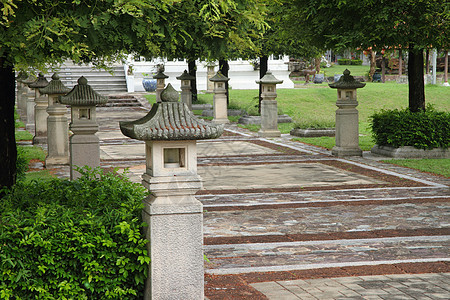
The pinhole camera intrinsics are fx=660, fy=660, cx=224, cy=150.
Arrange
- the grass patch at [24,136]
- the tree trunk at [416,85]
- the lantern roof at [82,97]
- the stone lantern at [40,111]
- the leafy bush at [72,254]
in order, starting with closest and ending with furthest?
1. the leafy bush at [72,254]
2. the lantern roof at [82,97]
3. the tree trunk at [416,85]
4. the stone lantern at [40,111]
5. the grass patch at [24,136]

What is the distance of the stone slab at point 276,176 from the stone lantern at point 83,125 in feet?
8.13

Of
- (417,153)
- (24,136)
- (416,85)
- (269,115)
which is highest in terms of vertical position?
(416,85)

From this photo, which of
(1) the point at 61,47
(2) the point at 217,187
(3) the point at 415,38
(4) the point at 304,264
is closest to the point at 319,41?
(3) the point at 415,38

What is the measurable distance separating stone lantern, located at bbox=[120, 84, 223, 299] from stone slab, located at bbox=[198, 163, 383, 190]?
6789 millimetres

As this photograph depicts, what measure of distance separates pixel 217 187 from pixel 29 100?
15.2 m

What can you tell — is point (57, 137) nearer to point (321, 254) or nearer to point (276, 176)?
point (276, 176)

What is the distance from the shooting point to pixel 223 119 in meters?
27.0

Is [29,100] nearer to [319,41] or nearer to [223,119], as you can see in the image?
[223,119]

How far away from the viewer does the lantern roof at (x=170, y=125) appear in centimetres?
579

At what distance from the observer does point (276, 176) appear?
1424 cm

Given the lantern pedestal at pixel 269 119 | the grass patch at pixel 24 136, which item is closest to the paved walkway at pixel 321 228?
the lantern pedestal at pixel 269 119

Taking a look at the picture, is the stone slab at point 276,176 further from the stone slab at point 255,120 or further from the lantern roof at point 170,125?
the stone slab at point 255,120

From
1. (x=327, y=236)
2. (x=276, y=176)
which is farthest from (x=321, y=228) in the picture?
(x=276, y=176)

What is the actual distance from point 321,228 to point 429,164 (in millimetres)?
7449
